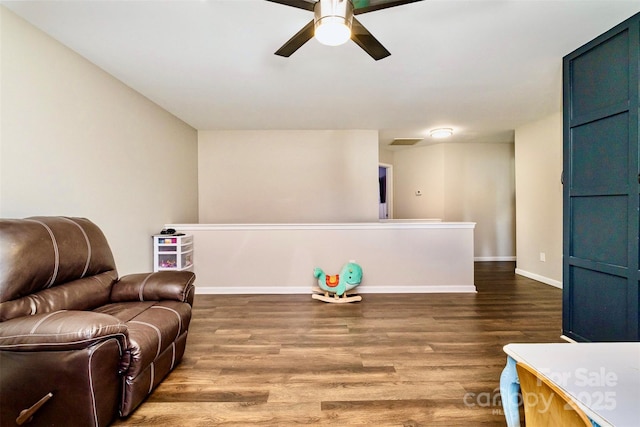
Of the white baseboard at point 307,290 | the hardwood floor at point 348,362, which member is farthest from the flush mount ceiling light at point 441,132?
the hardwood floor at point 348,362

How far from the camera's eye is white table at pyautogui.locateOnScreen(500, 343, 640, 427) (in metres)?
0.72

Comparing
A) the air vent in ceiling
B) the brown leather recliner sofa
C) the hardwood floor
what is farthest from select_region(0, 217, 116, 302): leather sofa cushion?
the air vent in ceiling

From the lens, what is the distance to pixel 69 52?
2322 millimetres

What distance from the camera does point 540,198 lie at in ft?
14.6

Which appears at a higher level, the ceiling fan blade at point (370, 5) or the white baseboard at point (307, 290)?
the ceiling fan blade at point (370, 5)

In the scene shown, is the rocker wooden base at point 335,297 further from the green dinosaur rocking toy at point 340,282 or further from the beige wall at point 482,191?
the beige wall at point 482,191

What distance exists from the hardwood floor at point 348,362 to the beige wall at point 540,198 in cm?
107

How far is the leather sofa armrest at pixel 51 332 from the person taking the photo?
4.08 ft

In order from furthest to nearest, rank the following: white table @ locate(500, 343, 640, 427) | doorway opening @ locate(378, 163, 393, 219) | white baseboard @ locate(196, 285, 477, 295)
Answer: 1. doorway opening @ locate(378, 163, 393, 219)
2. white baseboard @ locate(196, 285, 477, 295)
3. white table @ locate(500, 343, 640, 427)

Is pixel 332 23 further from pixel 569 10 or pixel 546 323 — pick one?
pixel 546 323

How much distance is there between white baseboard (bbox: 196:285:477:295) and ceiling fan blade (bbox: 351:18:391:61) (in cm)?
294

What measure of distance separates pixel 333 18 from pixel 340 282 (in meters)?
2.90

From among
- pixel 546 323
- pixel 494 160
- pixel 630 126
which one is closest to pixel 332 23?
pixel 630 126

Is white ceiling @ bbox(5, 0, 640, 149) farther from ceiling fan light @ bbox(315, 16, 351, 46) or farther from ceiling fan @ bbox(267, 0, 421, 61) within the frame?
ceiling fan light @ bbox(315, 16, 351, 46)
